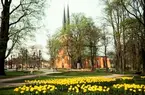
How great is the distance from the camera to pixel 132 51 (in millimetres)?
57406

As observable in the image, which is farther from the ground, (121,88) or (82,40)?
(82,40)

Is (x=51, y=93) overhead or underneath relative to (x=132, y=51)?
underneath

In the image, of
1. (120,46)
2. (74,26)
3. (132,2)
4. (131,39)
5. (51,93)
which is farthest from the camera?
(74,26)

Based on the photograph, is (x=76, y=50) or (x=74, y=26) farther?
(x=74, y=26)

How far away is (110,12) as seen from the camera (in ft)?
176

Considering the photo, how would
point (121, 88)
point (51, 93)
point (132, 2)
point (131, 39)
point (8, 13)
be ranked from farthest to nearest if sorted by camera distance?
1. point (131, 39)
2. point (132, 2)
3. point (8, 13)
4. point (121, 88)
5. point (51, 93)

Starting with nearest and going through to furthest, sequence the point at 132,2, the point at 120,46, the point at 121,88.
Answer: the point at 121,88, the point at 132,2, the point at 120,46

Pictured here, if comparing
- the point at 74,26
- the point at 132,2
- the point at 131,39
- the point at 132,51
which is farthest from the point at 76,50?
the point at 132,2

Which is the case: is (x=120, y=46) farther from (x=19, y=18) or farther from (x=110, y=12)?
(x=19, y=18)

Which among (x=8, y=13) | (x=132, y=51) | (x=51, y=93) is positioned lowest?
(x=51, y=93)

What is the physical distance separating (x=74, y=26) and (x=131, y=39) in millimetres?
30294

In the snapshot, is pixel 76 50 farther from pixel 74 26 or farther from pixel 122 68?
pixel 122 68

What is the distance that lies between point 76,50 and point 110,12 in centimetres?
2316

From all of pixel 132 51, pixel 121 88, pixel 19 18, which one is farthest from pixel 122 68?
pixel 121 88
